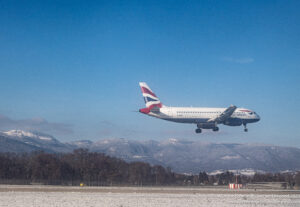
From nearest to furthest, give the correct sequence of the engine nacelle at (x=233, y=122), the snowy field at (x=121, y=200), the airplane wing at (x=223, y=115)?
1. the snowy field at (x=121, y=200)
2. the airplane wing at (x=223, y=115)
3. the engine nacelle at (x=233, y=122)

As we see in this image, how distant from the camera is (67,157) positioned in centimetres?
12181

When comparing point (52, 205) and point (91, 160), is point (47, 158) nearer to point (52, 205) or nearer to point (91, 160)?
point (91, 160)

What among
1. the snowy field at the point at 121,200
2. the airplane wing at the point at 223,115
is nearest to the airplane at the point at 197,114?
the airplane wing at the point at 223,115

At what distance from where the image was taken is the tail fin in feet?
245

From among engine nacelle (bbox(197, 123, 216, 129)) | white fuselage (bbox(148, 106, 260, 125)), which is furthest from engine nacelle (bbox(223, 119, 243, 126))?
engine nacelle (bbox(197, 123, 216, 129))

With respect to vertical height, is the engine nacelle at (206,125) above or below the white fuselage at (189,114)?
below

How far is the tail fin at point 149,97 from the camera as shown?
74581mm

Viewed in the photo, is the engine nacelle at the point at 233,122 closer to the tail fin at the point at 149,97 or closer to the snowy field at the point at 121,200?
the tail fin at the point at 149,97

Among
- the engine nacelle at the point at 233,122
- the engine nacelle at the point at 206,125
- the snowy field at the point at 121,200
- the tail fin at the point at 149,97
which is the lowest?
the snowy field at the point at 121,200

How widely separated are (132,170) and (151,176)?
25.9 feet

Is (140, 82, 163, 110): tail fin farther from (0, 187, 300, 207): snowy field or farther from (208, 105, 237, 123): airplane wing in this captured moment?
(0, 187, 300, 207): snowy field

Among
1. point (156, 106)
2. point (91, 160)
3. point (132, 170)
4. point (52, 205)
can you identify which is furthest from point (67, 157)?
point (52, 205)

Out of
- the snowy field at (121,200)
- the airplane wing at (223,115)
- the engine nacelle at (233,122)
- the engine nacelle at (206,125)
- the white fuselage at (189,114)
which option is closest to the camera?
the snowy field at (121,200)

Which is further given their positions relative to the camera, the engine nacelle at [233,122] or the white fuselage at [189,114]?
the engine nacelle at [233,122]
